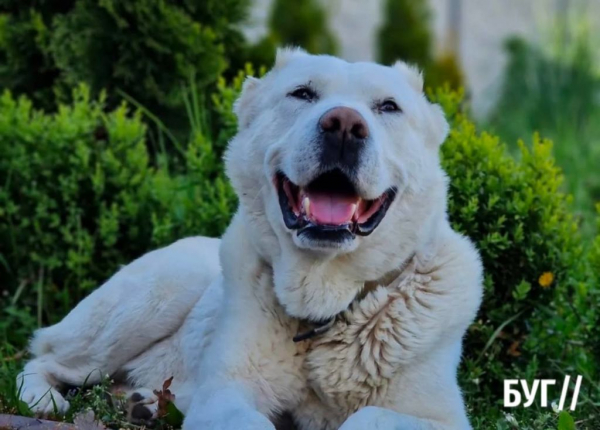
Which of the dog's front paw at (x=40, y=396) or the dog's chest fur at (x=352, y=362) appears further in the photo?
the dog's front paw at (x=40, y=396)

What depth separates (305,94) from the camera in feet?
12.3

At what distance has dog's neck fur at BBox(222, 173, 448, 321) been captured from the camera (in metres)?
3.63

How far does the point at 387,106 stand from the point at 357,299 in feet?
2.22

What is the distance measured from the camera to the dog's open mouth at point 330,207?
346cm

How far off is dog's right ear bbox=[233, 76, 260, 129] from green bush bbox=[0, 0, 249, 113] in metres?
2.84

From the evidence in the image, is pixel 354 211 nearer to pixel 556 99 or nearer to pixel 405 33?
pixel 556 99

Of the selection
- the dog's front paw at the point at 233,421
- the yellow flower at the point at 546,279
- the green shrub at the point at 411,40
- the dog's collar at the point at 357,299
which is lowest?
the dog's front paw at the point at 233,421

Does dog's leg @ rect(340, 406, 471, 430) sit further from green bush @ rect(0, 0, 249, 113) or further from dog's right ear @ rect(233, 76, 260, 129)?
green bush @ rect(0, 0, 249, 113)

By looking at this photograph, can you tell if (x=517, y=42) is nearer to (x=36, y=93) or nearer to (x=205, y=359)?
(x=36, y=93)

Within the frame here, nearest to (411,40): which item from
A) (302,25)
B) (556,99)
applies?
(302,25)

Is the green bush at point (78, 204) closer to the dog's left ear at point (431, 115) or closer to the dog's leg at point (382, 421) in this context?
the dog's left ear at point (431, 115)

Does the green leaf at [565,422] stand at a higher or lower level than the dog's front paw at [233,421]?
higher

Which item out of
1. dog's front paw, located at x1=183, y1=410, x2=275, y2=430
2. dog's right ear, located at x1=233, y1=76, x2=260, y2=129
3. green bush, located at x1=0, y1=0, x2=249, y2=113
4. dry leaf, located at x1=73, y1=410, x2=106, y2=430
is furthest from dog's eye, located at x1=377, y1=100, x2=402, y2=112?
green bush, located at x1=0, y1=0, x2=249, y2=113

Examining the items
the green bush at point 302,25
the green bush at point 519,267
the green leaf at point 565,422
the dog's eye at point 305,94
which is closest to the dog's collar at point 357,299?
the dog's eye at point 305,94
